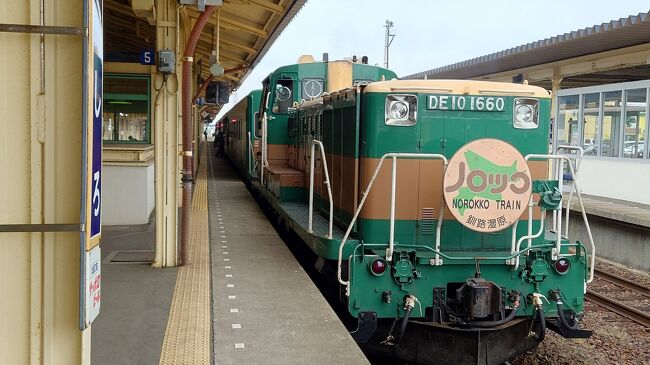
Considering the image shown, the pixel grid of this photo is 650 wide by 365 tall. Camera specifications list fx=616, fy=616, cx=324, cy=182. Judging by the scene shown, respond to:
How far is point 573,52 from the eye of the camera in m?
14.8

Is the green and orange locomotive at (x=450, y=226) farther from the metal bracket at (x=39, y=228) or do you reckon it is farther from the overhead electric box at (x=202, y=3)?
the metal bracket at (x=39, y=228)

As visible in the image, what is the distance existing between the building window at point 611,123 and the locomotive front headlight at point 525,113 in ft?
34.5

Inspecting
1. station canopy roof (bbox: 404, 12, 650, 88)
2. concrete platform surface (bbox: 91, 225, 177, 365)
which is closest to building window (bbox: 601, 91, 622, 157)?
station canopy roof (bbox: 404, 12, 650, 88)

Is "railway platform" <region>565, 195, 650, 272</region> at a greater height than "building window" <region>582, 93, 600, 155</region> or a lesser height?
lesser

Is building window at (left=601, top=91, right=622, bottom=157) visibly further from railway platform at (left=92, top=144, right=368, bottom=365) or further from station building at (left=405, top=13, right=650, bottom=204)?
railway platform at (left=92, top=144, right=368, bottom=365)

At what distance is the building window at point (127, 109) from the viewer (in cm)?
1168

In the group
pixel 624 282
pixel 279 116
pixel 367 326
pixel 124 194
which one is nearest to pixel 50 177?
pixel 367 326

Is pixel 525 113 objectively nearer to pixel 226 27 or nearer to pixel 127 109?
pixel 226 27

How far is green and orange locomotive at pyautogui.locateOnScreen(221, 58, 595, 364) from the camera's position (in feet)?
17.6

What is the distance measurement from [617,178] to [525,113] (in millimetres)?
11224

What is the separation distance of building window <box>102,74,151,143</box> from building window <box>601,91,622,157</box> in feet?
A: 36.8

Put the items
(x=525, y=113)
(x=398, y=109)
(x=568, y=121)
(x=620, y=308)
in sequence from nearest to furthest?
1. (x=398, y=109)
2. (x=525, y=113)
3. (x=620, y=308)
4. (x=568, y=121)

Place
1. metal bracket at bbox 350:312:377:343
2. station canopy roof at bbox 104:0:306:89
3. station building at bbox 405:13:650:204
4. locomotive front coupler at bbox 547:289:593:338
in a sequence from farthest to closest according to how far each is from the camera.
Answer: station building at bbox 405:13:650:204
station canopy roof at bbox 104:0:306:89
locomotive front coupler at bbox 547:289:593:338
metal bracket at bbox 350:312:377:343

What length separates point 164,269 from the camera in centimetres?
764
